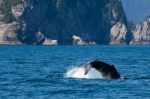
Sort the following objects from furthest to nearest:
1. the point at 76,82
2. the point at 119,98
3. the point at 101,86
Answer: the point at 76,82, the point at 101,86, the point at 119,98

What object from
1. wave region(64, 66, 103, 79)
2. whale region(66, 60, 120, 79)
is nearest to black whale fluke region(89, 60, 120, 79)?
whale region(66, 60, 120, 79)

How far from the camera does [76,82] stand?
52.6 meters

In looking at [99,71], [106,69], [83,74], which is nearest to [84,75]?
[83,74]

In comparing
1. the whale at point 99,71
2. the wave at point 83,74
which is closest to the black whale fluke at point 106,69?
the whale at point 99,71

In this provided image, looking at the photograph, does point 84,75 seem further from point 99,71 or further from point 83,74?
point 99,71

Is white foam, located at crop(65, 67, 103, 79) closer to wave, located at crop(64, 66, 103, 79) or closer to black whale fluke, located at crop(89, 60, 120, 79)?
wave, located at crop(64, 66, 103, 79)

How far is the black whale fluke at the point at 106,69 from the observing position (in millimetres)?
53656

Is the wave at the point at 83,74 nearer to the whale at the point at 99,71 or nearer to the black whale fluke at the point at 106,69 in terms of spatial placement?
the whale at the point at 99,71

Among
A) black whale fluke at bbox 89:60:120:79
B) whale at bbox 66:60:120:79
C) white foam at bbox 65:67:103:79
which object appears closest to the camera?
black whale fluke at bbox 89:60:120:79

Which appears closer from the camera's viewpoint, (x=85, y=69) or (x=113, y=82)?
(x=113, y=82)

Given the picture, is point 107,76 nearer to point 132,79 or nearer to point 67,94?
point 132,79

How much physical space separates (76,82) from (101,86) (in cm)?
383

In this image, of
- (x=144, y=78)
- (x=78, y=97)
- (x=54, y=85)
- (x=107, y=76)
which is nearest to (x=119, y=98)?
(x=78, y=97)

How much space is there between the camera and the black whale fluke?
5366 cm
